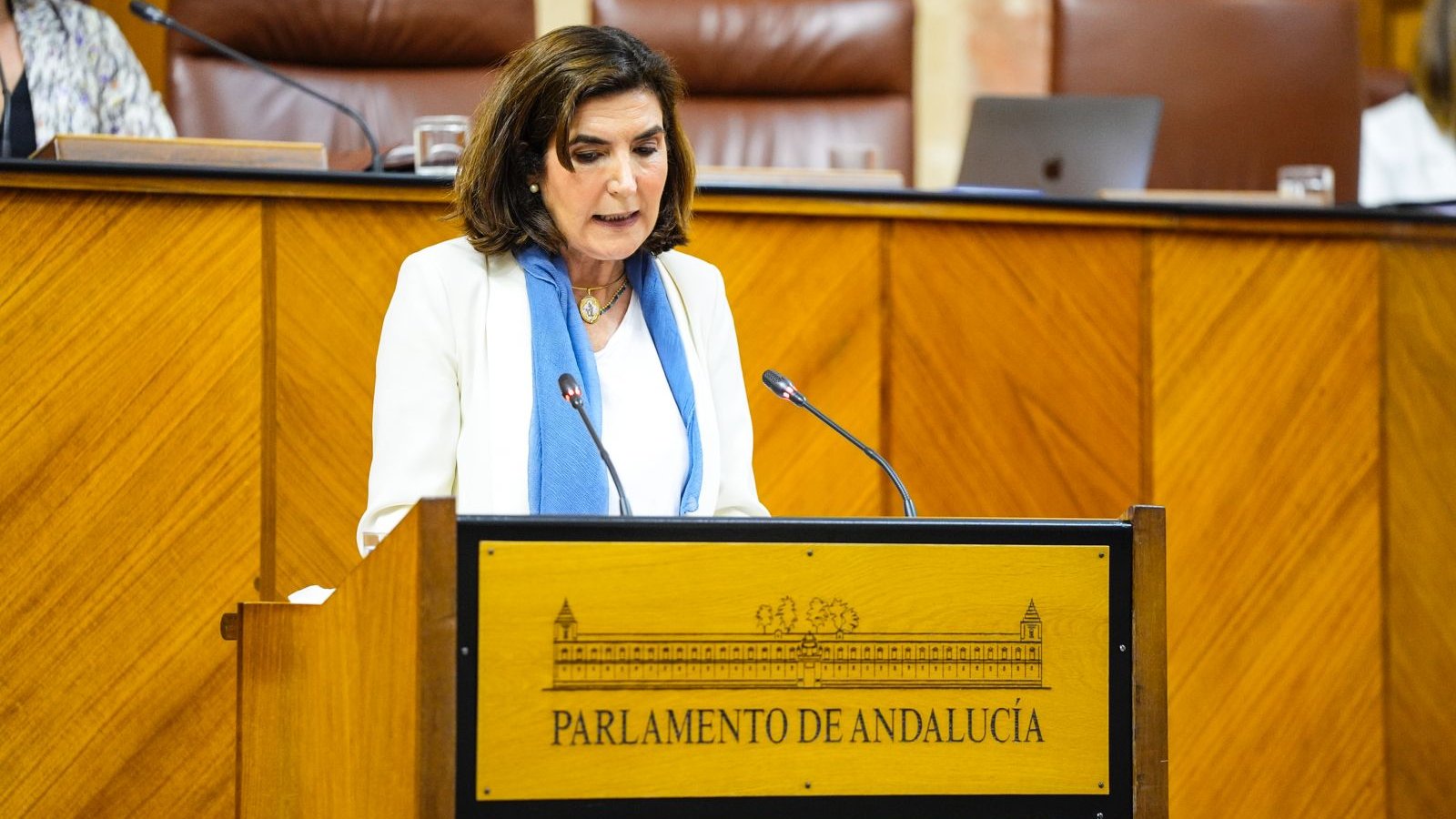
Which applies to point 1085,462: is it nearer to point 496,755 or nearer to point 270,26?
point 496,755

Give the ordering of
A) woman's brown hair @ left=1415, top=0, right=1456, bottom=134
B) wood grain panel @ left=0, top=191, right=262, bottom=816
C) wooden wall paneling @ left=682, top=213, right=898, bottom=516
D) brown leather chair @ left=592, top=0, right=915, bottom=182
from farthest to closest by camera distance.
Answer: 1. brown leather chair @ left=592, top=0, right=915, bottom=182
2. wooden wall paneling @ left=682, top=213, right=898, bottom=516
3. wood grain panel @ left=0, top=191, right=262, bottom=816
4. woman's brown hair @ left=1415, top=0, right=1456, bottom=134

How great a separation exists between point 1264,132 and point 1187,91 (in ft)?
0.66

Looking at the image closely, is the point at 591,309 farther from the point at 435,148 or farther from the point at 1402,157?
the point at 1402,157

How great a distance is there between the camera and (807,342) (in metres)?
2.26

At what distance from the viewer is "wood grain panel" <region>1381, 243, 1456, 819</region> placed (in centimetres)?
232

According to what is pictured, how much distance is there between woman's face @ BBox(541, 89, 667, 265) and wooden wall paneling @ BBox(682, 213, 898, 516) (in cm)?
53

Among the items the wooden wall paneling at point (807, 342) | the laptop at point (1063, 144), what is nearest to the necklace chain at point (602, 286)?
the wooden wall paneling at point (807, 342)

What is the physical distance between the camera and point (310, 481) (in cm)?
209

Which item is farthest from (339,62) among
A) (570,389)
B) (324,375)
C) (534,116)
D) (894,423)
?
(570,389)

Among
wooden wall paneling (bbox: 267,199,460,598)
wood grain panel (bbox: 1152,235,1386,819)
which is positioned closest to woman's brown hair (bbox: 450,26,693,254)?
wooden wall paneling (bbox: 267,199,460,598)

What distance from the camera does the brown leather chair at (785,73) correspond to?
3387 millimetres

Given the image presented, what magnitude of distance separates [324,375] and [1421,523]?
166 centimetres

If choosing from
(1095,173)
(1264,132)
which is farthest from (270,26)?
(1264,132)

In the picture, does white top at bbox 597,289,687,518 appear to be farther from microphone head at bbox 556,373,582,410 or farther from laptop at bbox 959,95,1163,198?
laptop at bbox 959,95,1163,198
